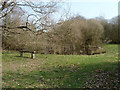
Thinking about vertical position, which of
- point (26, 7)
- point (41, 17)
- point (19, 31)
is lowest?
point (19, 31)

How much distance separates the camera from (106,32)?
103 feet

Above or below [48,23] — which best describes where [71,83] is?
below

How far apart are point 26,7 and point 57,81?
19.4 ft

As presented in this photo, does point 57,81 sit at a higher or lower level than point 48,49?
lower

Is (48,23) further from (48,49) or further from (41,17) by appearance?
(48,49)

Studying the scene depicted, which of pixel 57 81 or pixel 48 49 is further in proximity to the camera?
pixel 48 49

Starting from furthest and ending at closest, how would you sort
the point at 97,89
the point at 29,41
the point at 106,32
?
the point at 106,32 → the point at 29,41 → the point at 97,89

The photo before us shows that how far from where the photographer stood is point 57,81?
18.3 feet

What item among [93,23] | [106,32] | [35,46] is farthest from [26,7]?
[106,32]

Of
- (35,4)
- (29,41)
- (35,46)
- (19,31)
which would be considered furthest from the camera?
(35,46)

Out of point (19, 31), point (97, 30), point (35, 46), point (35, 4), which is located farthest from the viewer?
point (97, 30)

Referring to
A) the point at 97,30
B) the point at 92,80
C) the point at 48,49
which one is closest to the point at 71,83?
the point at 92,80

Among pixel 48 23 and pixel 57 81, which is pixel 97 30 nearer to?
pixel 48 23

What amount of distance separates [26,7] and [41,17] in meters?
1.26
